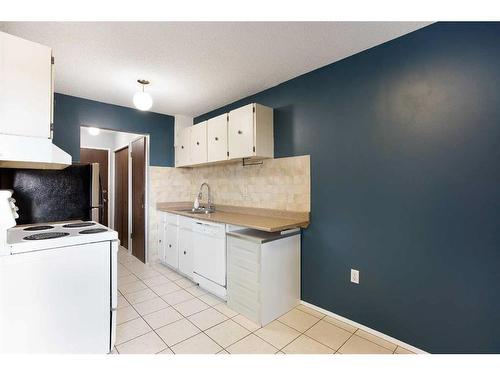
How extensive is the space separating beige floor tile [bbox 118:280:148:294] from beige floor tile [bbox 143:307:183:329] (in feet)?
2.13

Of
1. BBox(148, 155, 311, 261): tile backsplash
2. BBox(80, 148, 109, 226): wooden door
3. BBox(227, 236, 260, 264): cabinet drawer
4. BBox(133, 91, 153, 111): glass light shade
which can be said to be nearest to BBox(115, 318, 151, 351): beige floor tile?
BBox(227, 236, 260, 264): cabinet drawer

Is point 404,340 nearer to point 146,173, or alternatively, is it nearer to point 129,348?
point 129,348

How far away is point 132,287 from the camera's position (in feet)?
9.04

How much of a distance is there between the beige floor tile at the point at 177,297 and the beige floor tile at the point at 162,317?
0.51 feet

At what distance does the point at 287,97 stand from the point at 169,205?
2.39 m

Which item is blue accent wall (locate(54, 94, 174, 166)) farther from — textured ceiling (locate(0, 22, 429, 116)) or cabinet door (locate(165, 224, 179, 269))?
cabinet door (locate(165, 224, 179, 269))

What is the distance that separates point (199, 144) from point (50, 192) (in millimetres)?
1708

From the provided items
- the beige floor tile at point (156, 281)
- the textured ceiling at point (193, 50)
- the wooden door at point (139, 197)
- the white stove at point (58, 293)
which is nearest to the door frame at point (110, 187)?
the wooden door at point (139, 197)

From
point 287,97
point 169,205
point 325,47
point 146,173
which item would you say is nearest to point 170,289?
point 169,205

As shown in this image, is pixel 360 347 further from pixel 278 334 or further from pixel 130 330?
pixel 130 330

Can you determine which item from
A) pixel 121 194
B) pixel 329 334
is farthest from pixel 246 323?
pixel 121 194

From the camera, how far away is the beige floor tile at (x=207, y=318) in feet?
6.57

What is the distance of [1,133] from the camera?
124 centimetres
